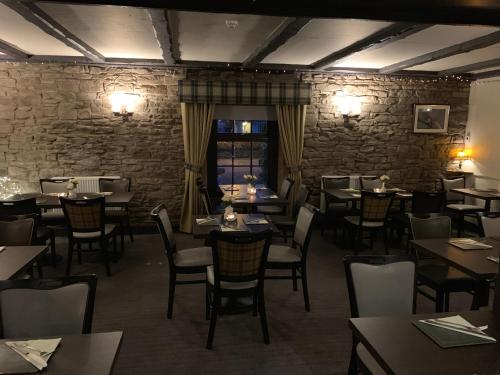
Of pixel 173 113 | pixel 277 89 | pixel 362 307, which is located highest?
pixel 277 89

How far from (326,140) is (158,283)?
12.8 feet

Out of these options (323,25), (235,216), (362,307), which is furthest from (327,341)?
(323,25)

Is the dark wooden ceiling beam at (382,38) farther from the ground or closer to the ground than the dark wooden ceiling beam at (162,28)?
farther from the ground

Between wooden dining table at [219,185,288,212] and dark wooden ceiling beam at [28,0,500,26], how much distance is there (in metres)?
3.23

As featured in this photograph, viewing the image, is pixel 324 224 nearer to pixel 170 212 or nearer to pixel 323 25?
pixel 170 212

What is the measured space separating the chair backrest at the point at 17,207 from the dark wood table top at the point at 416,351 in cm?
398

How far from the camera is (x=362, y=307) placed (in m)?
2.36

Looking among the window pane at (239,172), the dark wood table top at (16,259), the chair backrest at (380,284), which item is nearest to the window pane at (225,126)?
the window pane at (239,172)

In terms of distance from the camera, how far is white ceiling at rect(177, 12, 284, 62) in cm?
375

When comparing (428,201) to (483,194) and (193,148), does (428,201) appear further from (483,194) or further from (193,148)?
(193,148)

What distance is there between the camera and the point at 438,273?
3.28 metres

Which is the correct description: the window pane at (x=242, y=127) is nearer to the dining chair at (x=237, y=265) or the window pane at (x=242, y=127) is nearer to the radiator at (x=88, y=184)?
the radiator at (x=88, y=184)

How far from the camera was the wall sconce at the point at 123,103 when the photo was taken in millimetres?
6102

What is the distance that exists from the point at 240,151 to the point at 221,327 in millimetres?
3960
